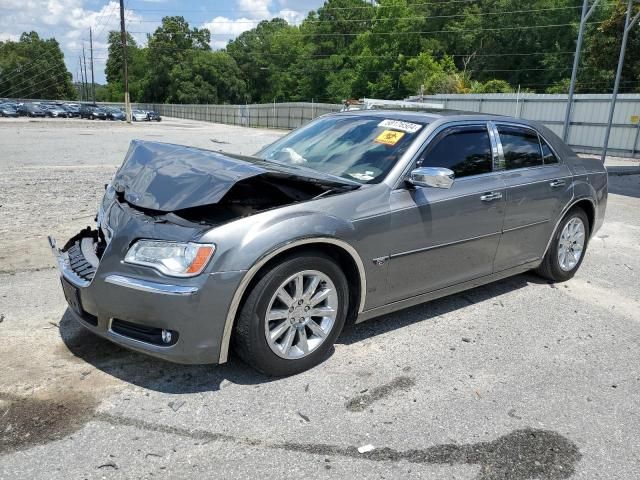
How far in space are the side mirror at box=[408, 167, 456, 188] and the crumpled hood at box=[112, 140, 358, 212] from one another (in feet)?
1.61

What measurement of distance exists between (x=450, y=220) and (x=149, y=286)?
2212 mm

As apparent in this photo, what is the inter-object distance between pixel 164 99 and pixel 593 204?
101 metres

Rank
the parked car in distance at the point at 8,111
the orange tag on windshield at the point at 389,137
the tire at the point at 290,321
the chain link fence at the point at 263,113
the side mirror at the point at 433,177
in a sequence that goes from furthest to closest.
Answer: the parked car in distance at the point at 8,111 → the chain link fence at the point at 263,113 → the orange tag on windshield at the point at 389,137 → the side mirror at the point at 433,177 → the tire at the point at 290,321

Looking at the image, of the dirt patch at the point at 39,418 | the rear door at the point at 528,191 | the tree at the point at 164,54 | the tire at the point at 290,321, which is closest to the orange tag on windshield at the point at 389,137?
the rear door at the point at 528,191

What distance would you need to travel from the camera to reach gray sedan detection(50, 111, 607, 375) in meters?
3.03

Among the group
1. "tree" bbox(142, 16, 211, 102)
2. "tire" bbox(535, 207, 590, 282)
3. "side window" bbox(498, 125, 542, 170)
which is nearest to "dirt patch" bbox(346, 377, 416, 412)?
"side window" bbox(498, 125, 542, 170)

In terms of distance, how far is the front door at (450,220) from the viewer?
12.4 ft

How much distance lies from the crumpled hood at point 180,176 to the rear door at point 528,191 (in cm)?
166

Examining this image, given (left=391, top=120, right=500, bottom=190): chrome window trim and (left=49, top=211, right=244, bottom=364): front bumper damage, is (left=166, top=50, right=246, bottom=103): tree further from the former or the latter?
(left=49, top=211, right=244, bottom=364): front bumper damage

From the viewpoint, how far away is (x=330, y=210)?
11.2 ft

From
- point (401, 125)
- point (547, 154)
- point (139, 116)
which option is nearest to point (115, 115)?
point (139, 116)

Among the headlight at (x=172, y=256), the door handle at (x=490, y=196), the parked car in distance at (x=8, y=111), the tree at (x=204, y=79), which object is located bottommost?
the parked car in distance at (x=8, y=111)

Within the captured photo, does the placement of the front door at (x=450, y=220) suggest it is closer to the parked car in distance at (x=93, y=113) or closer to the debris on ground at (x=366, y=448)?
the debris on ground at (x=366, y=448)

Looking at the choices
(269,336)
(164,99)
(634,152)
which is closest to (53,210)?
(269,336)
